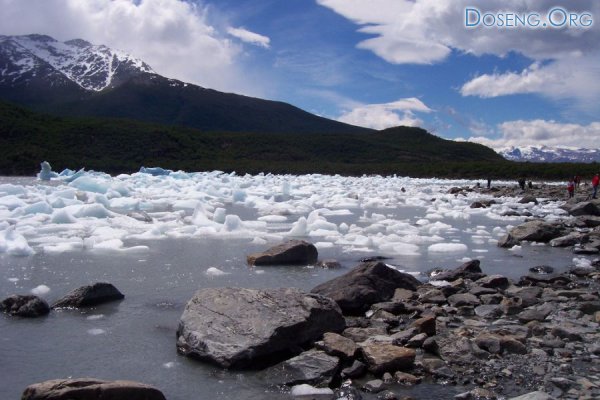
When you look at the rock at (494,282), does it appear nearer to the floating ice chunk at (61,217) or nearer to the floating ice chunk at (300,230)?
the floating ice chunk at (300,230)

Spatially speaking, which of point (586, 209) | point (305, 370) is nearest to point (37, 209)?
point (305, 370)

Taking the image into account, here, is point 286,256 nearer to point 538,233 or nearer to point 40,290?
point 40,290

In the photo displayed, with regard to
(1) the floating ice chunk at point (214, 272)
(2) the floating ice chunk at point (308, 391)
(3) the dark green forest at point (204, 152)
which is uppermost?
(3) the dark green forest at point (204, 152)

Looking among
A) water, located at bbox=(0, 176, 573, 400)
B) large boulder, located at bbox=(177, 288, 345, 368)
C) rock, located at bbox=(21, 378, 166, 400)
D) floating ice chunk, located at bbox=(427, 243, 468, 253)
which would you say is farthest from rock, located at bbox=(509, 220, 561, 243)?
rock, located at bbox=(21, 378, 166, 400)

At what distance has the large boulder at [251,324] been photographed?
4.00 m

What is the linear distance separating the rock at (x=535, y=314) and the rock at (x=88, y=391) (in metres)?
3.45

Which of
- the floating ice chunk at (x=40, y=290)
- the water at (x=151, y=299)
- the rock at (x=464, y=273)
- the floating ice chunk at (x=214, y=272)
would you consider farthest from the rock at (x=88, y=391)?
the rock at (x=464, y=273)

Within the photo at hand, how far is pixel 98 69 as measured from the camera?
468ft

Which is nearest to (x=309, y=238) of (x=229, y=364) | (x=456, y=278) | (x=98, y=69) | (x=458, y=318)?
(x=456, y=278)

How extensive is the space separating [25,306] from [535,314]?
474cm

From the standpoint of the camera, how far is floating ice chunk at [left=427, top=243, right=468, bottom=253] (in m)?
9.19

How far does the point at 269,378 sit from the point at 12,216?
10.2 m

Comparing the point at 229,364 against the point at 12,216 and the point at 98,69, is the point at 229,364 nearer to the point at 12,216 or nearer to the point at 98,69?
the point at 12,216

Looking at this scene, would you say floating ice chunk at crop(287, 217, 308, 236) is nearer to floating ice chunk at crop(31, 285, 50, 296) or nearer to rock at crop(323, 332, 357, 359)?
floating ice chunk at crop(31, 285, 50, 296)
